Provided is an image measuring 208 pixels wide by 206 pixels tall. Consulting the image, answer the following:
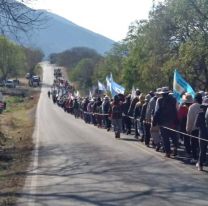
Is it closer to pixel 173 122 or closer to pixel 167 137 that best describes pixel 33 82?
pixel 173 122

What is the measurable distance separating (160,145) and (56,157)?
10.8 ft

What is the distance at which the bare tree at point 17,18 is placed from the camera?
19.6 m

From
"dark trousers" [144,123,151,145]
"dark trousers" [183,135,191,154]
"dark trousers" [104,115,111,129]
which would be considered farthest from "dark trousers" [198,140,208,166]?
"dark trousers" [104,115,111,129]

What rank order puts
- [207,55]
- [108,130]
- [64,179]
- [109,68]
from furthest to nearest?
[109,68]
[207,55]
[108,130]
[64,179]

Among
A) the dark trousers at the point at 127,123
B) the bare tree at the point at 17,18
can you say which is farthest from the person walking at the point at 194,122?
the dark trousers at the point at 127,123

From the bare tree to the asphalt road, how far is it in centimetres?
420

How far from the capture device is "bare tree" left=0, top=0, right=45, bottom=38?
64.4 ft

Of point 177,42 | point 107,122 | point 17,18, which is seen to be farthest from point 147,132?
point 177,42

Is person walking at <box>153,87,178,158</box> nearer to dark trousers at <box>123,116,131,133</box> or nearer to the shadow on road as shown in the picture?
the shadow on road

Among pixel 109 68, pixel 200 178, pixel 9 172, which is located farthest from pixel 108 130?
pixel 109 68

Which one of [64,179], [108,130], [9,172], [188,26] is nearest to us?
[64,179]

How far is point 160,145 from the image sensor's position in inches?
762

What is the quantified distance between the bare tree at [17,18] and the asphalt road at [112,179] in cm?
420

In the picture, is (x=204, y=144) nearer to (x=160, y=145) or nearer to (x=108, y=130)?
(x=160, y=145)
